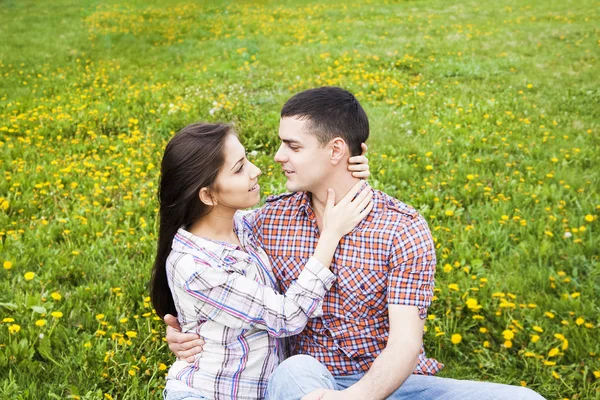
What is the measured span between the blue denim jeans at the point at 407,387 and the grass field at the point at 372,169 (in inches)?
45.6

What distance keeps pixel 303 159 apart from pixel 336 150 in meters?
0.17

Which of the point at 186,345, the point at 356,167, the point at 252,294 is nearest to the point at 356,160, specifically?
the point at 356,167

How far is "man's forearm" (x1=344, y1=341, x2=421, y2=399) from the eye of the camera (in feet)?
7.69

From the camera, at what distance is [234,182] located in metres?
2.69

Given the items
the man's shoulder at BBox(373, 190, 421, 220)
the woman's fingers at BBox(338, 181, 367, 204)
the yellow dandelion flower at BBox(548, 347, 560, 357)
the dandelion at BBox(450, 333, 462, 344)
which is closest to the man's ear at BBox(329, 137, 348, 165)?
the woman's fingers at BBox(338, 181, 367, 204)

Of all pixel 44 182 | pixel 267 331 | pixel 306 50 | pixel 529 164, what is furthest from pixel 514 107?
pixel 267 331

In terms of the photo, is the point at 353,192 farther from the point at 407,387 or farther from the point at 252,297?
the point at 407,387

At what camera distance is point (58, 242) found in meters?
4.97

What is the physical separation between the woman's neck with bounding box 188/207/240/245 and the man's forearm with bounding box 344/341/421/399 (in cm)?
88

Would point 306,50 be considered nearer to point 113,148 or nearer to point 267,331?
point 113,148

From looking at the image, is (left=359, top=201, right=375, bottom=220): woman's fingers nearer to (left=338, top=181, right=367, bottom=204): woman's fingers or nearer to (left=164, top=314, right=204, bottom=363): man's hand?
(left=338, top=181, right=367, bottom=204): woman's fingers

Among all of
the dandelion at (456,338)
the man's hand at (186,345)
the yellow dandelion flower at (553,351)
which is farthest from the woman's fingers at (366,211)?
the yellow dandelion flower at (553,351)

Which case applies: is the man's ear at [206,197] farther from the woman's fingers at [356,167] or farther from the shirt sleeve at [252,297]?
the woman's fingers at [356,167]

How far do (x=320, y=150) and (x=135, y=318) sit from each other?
1880mm
